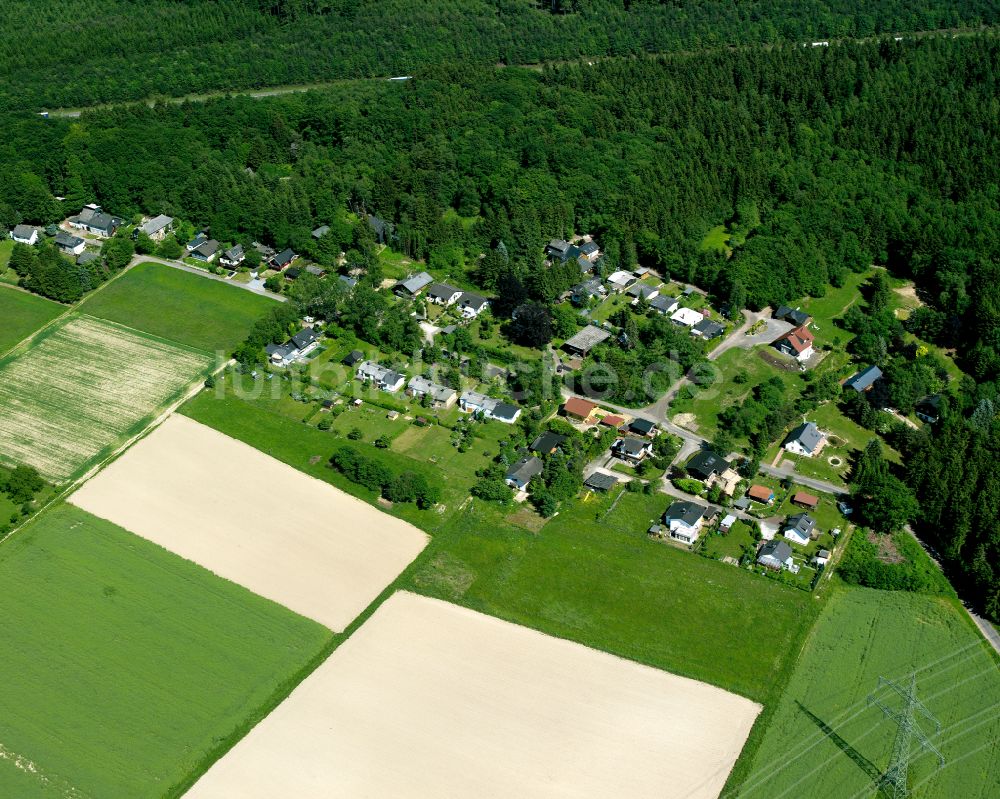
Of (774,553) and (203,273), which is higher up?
(203,273)

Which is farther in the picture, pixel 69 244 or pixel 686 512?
pixel 69 244

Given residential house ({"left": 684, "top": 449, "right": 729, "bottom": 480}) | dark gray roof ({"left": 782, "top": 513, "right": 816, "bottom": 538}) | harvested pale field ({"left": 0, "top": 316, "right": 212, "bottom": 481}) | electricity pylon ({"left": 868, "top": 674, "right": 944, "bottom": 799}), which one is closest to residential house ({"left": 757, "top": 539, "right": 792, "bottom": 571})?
dark gray roof ({"left": 782, "top": 513, "right": 816, "bottom": 538})

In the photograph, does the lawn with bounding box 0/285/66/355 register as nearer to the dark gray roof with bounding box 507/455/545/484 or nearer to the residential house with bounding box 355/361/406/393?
the residential house with bounding box 355/361/406/393

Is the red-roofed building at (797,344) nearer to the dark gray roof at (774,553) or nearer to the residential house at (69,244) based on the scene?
the dark gray roof at (774,553)

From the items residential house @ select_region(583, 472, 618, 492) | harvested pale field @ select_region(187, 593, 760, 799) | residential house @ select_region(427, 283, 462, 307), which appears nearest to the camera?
harvested pale field @ select_region(187, 593, 760, 799)

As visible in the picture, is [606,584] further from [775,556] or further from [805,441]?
[805,441]

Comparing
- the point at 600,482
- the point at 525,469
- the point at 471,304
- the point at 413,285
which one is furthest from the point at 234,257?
the point at 600,482

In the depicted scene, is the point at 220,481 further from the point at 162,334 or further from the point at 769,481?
the point at 769,481
